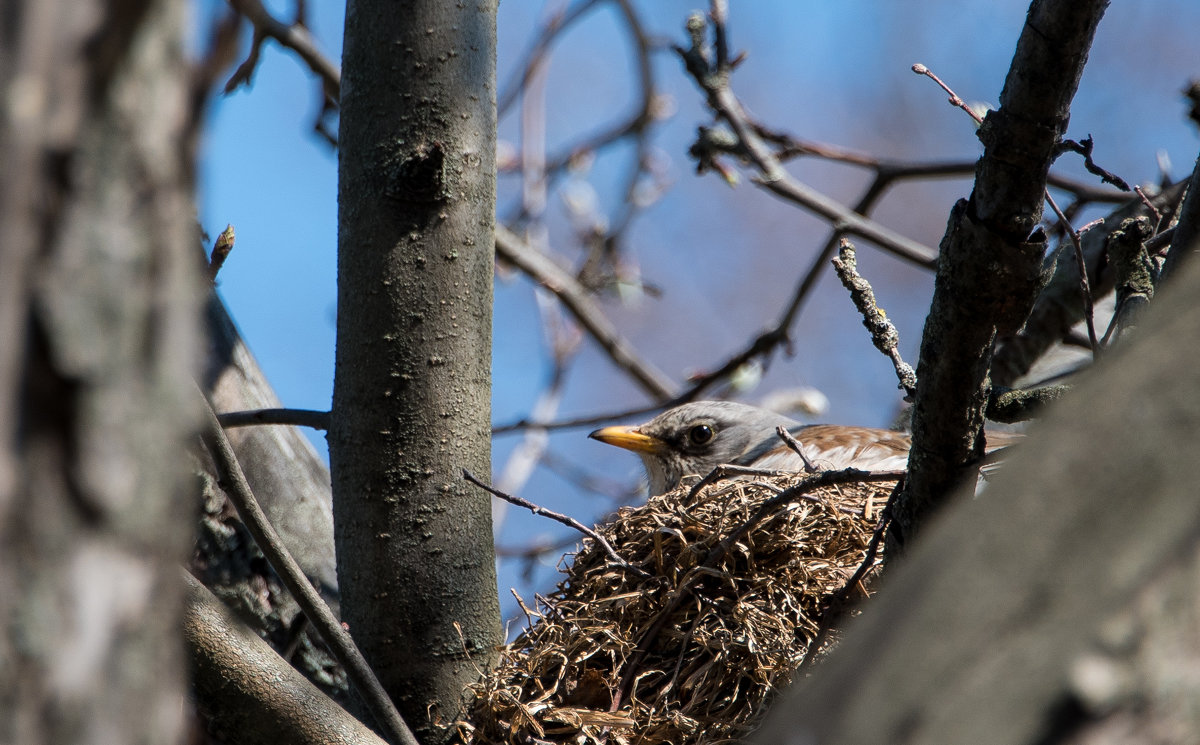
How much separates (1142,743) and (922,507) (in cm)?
134

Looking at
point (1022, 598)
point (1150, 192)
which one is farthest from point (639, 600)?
point (1150, 192)

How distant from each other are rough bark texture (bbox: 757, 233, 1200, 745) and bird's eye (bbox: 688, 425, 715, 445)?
383cm

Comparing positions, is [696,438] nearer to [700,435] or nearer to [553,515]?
[700,435]

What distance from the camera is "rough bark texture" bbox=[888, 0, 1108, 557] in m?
1.84

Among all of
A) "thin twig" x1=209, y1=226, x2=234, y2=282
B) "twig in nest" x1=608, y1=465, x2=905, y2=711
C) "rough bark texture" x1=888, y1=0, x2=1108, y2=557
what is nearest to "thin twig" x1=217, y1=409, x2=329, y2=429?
"thin twig" x1=209, y1=226, x2=234, y2=282

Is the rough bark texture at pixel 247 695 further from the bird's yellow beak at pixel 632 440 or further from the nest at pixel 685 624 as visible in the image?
the bird's yellow beak at pixel 632 440

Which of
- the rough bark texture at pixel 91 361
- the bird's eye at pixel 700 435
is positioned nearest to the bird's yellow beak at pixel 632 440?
the bird's eye at pixel 700 435

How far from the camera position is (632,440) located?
15.6 ft

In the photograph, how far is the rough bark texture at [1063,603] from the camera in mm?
833

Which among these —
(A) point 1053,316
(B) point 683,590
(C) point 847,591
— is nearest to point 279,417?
(B) point 683,590

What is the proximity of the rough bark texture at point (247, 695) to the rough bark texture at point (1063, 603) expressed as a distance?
4.59 ft

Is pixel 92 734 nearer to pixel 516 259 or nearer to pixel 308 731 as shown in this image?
pixel 308 731

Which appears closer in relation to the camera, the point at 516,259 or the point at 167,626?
the point at 167,626

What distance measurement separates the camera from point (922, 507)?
7.05 ft
